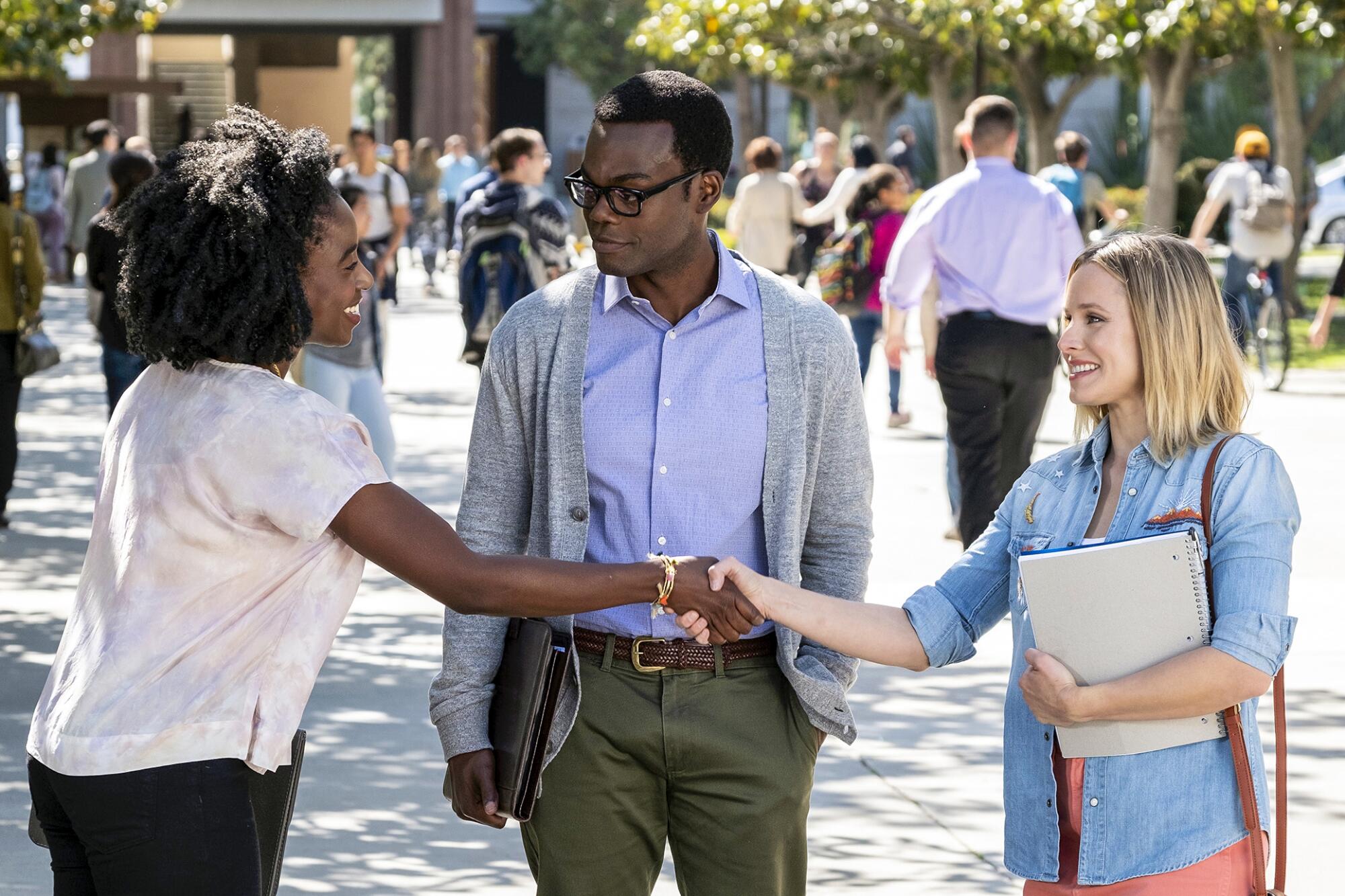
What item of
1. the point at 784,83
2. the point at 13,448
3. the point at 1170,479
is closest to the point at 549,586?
the point at 1170,479

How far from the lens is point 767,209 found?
15.8 meters

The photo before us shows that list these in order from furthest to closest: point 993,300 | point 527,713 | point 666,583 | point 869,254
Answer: point 869,254, point 993,300, point 527,713, point 666,583

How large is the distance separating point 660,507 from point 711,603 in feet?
0.76

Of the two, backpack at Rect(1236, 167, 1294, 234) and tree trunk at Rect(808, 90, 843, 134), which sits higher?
tree trunk at Rect(808, 90, 843, 134)

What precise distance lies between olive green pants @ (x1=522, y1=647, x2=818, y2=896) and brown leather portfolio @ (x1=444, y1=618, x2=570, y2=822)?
83 mm

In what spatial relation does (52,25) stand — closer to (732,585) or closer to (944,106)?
(732,585)

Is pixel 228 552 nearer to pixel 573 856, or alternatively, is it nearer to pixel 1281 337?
pixel 573 856

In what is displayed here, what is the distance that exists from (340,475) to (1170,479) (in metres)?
1.32

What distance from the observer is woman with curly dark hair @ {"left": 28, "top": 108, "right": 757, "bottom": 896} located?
9.32ft

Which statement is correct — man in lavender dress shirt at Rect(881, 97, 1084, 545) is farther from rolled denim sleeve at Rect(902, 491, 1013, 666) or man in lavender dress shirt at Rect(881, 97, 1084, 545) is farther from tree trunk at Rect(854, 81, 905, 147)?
tree trunk at Rect(854, 81, 905, 147)

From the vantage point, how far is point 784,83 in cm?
3803

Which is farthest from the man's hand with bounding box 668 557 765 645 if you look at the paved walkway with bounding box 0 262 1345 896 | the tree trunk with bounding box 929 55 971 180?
the tree trunk with bounding box 929 55 971 180

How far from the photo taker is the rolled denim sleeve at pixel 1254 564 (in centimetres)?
296

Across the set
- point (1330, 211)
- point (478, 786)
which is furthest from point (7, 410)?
point (1330, 211)
